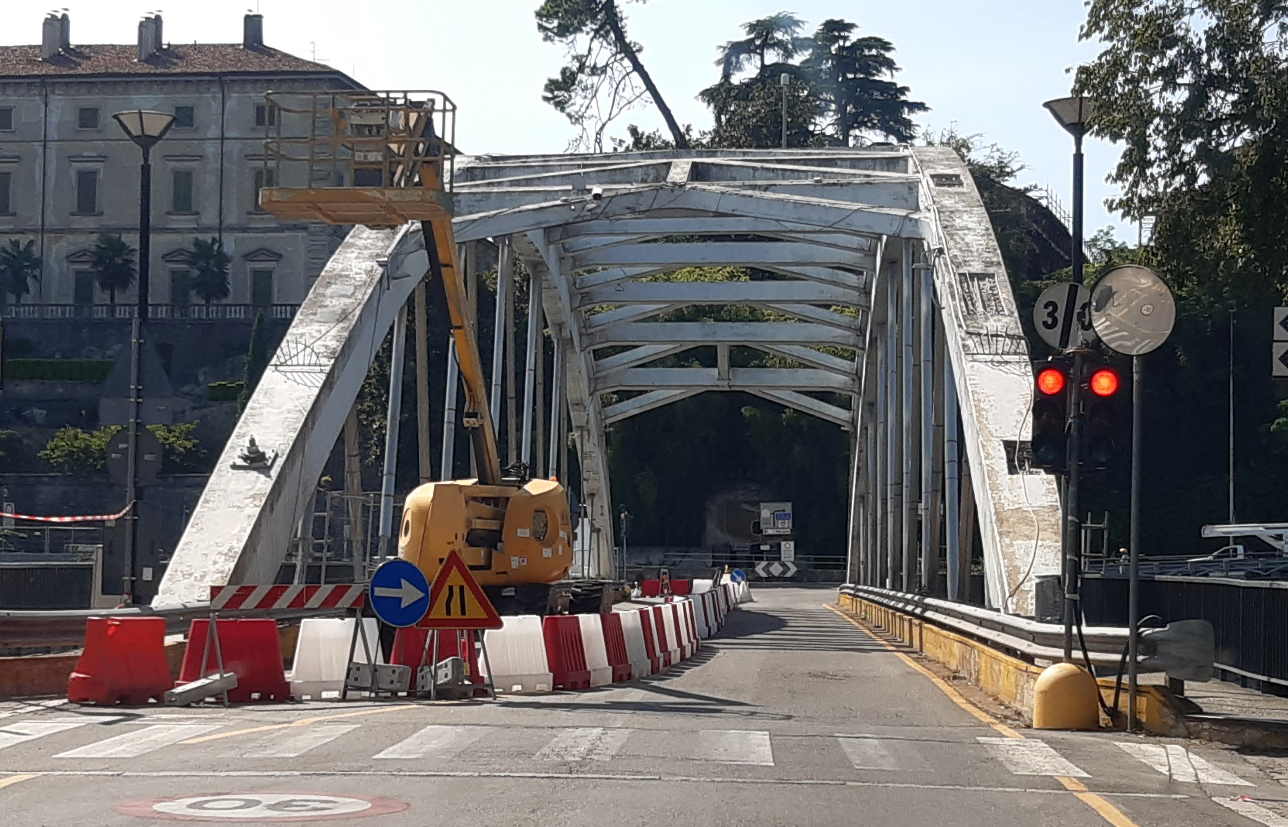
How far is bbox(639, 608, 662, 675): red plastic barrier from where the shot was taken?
64.1 ft

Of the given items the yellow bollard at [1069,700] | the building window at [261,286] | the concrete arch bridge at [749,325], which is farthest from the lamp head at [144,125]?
the building window at [261,286]

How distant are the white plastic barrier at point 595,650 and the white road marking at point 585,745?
15.8 feet

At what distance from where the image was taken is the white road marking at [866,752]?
10.8 metres

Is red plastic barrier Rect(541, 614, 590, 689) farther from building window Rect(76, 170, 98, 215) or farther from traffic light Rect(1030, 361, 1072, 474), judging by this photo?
building window Rect(76, 170, 98, 215)

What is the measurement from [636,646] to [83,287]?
77638 mm

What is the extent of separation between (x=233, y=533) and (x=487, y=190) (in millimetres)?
10651

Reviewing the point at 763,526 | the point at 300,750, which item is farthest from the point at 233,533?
the point at 763,526

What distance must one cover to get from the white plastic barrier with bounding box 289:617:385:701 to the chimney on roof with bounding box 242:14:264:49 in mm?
83623

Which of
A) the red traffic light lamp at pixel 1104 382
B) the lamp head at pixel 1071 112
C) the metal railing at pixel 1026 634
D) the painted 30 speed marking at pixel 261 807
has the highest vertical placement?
the lamp head at pixel 1071 112

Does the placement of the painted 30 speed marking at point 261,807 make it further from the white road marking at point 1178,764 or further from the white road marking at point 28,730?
the white road marking at point 1178,764

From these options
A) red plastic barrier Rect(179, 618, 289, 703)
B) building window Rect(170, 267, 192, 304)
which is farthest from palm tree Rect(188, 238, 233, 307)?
red plastic barrier Rect(179, 618, 289, 703)

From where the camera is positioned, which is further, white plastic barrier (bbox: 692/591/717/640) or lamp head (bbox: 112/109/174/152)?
white plastic barrier (bbox: 692/591/717/640)

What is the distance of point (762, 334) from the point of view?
4716cm

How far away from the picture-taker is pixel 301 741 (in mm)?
11430
